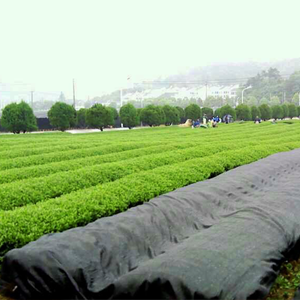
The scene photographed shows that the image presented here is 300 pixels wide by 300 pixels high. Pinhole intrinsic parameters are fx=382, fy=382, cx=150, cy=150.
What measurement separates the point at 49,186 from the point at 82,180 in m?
0.72

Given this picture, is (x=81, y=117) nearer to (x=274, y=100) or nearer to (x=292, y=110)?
(x=292, y=110)

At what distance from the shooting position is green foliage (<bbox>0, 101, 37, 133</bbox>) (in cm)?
2608

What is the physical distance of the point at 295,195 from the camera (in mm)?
4906

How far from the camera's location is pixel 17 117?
1032 inches

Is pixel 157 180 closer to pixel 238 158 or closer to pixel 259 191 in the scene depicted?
pixel 259 191

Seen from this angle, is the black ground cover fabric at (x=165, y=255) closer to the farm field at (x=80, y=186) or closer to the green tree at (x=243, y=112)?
the farm field at (x=80, y=186)

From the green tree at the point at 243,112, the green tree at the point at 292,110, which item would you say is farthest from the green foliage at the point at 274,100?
the green tree at the point at 243,112

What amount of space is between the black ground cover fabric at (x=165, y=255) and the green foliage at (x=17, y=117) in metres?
23.7

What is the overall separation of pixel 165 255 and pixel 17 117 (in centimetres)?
2516

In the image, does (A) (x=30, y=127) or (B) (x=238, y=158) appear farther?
(A) (x=30, y=127)

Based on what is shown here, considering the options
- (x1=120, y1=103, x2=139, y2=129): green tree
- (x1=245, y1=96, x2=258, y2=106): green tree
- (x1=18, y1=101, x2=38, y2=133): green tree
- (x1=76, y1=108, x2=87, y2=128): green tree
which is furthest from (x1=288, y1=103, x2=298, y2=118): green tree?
(x1=245, y1=96, x2=258, y2=106): green tree

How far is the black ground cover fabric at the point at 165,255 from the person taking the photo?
268 cm

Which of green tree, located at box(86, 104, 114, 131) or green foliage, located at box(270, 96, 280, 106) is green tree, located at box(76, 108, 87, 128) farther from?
green foliage, located at box(270, 96, 280, 106)

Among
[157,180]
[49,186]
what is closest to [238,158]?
[157,180]
